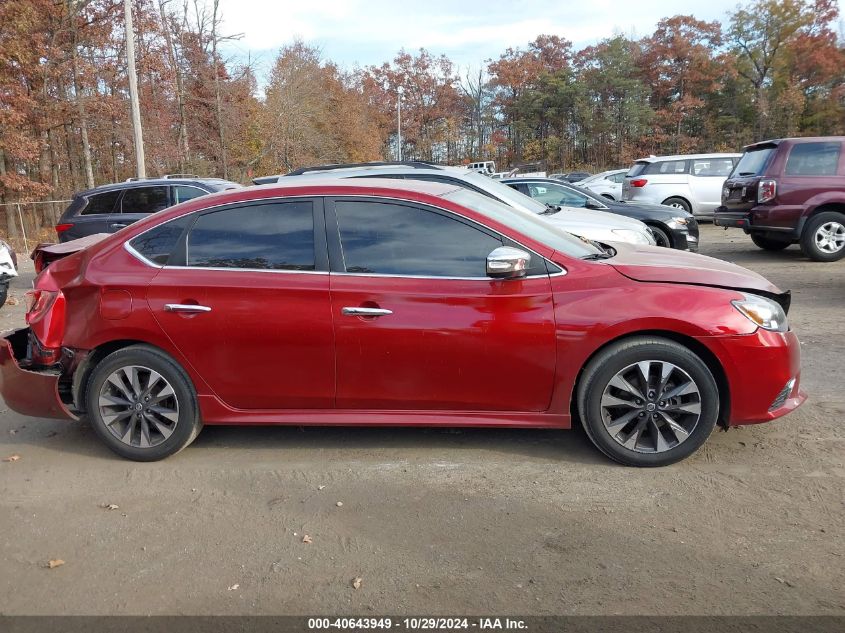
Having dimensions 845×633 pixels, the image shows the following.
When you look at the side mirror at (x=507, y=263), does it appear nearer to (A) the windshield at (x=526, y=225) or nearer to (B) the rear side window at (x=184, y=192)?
(A) the windshield at (x=526, y=225)

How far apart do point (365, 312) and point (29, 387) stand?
229 centimetres

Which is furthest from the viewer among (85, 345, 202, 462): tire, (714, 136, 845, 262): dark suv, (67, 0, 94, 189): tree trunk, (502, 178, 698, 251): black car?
(67, 0, 94, 189): tree trunk

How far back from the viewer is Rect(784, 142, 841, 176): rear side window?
1095cm

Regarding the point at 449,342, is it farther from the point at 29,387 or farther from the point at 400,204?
the point at 29,387

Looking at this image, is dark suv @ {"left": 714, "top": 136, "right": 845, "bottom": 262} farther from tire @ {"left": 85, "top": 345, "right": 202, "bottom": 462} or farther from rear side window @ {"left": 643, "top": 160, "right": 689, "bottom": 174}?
tire @ {"left": 85, "top": 345, "right": 202, "bottom": 462}

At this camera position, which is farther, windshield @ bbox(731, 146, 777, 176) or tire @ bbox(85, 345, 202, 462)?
windshield @ bbox(731, 146, 777, 176)

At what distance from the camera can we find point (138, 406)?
436 centimetres

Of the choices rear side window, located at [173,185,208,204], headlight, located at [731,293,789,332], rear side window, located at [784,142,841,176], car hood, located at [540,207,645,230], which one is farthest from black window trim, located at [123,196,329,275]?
rear side window, located at [784,142,841,176]

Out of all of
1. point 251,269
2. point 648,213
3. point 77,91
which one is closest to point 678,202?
point 648,213

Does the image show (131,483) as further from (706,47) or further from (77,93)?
(706,47)

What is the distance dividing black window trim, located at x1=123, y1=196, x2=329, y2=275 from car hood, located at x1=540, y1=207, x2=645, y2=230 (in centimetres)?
439

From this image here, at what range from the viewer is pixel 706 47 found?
2045 inches

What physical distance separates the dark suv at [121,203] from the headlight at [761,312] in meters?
9.47

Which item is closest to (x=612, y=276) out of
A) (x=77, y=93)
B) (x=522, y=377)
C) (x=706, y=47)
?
(x=522, y=377)
